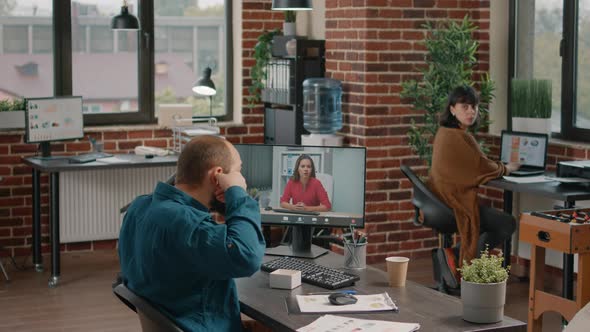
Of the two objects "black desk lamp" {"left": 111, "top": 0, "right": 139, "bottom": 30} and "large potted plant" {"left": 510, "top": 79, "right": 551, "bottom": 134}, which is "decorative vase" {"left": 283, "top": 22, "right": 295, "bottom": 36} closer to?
"black desk lamp" {"left": 111, "top": 0, "right": 139, "bottom": 30}

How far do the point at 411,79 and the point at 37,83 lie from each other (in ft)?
9.49

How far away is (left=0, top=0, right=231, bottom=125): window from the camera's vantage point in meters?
7.16

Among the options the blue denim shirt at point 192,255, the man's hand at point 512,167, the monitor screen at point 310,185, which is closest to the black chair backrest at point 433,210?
the man's hand at point 512,167

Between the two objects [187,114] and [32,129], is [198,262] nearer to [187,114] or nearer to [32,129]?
[32,129]

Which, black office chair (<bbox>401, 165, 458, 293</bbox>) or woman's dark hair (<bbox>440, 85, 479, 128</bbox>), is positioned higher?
woman's dark hair (<bbox>440, 85, 479, 128</bbox>)

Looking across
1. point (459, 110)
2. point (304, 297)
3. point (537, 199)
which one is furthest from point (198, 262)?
point (537, 199)

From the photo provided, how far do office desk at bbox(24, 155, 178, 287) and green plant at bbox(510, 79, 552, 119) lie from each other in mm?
2464

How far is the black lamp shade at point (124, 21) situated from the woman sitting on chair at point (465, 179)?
2594 mm

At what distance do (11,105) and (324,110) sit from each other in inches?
90.1

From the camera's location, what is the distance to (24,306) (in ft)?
18.8

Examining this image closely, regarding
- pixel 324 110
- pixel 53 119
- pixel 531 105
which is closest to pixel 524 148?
pixel 531 105

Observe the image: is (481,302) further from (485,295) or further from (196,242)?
(196,242)

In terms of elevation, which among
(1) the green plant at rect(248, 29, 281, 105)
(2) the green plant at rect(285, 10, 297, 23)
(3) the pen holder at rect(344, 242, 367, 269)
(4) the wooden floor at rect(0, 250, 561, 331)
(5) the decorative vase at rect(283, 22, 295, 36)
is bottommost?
(4) the wooden floor at rect(0, 250, 561, 331)

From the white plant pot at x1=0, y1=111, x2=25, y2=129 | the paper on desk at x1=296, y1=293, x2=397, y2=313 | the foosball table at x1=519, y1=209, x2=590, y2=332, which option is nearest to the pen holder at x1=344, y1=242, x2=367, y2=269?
the paper on desk at x1=296, y1=293, x2=397, y2=313
